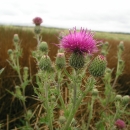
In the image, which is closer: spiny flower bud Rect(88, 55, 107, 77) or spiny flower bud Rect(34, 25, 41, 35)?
spiny flower bud Rect(88, 55, 107, 77)

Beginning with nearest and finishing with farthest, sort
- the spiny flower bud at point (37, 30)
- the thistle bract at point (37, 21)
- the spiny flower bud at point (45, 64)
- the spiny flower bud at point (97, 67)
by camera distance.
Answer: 1. the spiny flower bud at point (97, 67)
2. the spiny flower bud at point (45, 64)
3. the spiny flower bud at point (37, 30)
4. the thistle bract at point (37, 21)

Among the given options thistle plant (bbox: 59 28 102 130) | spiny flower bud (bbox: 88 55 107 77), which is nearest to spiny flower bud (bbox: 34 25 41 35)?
thistle plant (bbox: 59 28 102 130)

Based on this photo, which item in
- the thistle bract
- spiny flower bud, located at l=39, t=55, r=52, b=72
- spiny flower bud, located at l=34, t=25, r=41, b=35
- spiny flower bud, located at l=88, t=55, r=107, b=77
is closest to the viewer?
spiny flower bud, located at l=88, t=55, r=107, b=77

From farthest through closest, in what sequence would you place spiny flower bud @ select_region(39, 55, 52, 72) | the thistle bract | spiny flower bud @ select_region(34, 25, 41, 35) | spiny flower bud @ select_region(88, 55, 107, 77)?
1. the thistle bract
2. spiny flower bud @ select_region(34, 25, 41, 35)
3. spiny flower bud @ select_region(39, 55, 52, 72)
4. spiny flower bud @ select_region(88, 55, 107, 77)

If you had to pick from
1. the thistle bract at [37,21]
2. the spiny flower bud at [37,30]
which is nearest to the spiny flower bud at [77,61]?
the spiny flower bud at [37,30]

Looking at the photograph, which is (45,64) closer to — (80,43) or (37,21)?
(80,43)

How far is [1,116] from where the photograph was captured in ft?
11.4

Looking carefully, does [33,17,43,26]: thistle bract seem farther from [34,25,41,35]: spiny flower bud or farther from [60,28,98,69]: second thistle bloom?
[60,28,98,69]: second thistle bloom

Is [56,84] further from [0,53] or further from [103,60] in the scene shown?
[0,53]

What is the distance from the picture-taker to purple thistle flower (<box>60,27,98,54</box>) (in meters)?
1.52

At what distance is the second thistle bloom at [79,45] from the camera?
1.50m

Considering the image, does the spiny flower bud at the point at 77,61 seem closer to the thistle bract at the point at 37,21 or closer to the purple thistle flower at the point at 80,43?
the purple thistle flower at the point at 80,43

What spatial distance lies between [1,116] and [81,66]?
2.35 metres

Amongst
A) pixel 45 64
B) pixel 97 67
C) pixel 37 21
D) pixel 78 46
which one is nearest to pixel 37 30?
pixel 37 21
